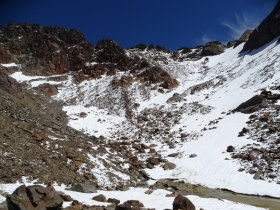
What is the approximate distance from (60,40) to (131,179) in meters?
55.8

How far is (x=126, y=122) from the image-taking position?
112 feet

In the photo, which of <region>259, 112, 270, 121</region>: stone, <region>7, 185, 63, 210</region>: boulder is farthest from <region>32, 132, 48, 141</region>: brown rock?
<region>259, 112, 270, 121</region>: stone

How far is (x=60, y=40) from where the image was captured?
64.0 metres

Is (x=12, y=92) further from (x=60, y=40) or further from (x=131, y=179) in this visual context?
(x=60, y=40)

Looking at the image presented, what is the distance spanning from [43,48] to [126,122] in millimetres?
36090

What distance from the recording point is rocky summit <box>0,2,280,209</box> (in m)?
14.1

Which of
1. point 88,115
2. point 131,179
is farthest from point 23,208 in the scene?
point 88,115

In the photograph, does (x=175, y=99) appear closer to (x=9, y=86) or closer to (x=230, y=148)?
(x=230, y=148)

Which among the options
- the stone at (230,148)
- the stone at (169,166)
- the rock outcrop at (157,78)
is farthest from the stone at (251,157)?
the rock outcrop at (157,78)

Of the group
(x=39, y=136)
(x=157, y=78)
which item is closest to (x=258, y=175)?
(x=39, y=136)

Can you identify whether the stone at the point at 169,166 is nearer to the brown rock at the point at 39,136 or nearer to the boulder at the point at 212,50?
the brown rock at the point at 39,136

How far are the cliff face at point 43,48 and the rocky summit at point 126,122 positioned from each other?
0.27 metres

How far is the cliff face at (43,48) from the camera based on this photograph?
53.6 m

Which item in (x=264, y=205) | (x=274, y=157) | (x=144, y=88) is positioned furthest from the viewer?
(x=144, y=88)
